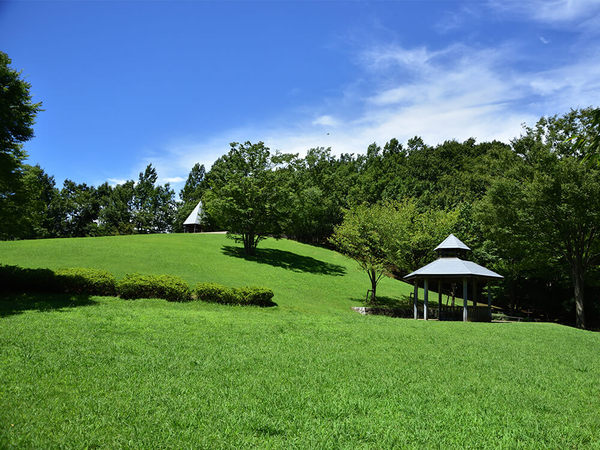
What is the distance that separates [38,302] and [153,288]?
14.9 ft

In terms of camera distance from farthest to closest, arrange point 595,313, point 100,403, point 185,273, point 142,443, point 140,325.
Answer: point 595,313, point 185,273, point 140,325, point 100,403, point 142,443

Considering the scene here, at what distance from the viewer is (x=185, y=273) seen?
26234 millimetres

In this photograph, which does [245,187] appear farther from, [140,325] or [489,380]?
[489,380]

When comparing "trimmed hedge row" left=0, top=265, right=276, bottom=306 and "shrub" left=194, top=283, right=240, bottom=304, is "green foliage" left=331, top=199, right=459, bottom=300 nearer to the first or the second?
"trimmed hedge row" left=0, top=265, right=276, bottom=306

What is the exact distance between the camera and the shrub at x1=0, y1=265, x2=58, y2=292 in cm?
1578

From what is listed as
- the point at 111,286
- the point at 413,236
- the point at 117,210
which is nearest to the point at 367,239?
the point at 413,236

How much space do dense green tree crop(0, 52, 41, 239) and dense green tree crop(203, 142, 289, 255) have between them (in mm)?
18907

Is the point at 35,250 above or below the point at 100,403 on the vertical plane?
above

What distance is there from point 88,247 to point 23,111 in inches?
700

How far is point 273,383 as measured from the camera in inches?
260

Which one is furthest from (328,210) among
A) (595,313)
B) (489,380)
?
(489,380)

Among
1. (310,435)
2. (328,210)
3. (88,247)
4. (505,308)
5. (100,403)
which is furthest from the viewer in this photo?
(328,210)

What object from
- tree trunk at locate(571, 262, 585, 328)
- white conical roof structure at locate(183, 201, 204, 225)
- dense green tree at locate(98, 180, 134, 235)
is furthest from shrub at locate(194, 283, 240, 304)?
dense green tree at locate(98, 180, 134, 235)

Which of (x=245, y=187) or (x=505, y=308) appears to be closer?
(x=245, y=187)
